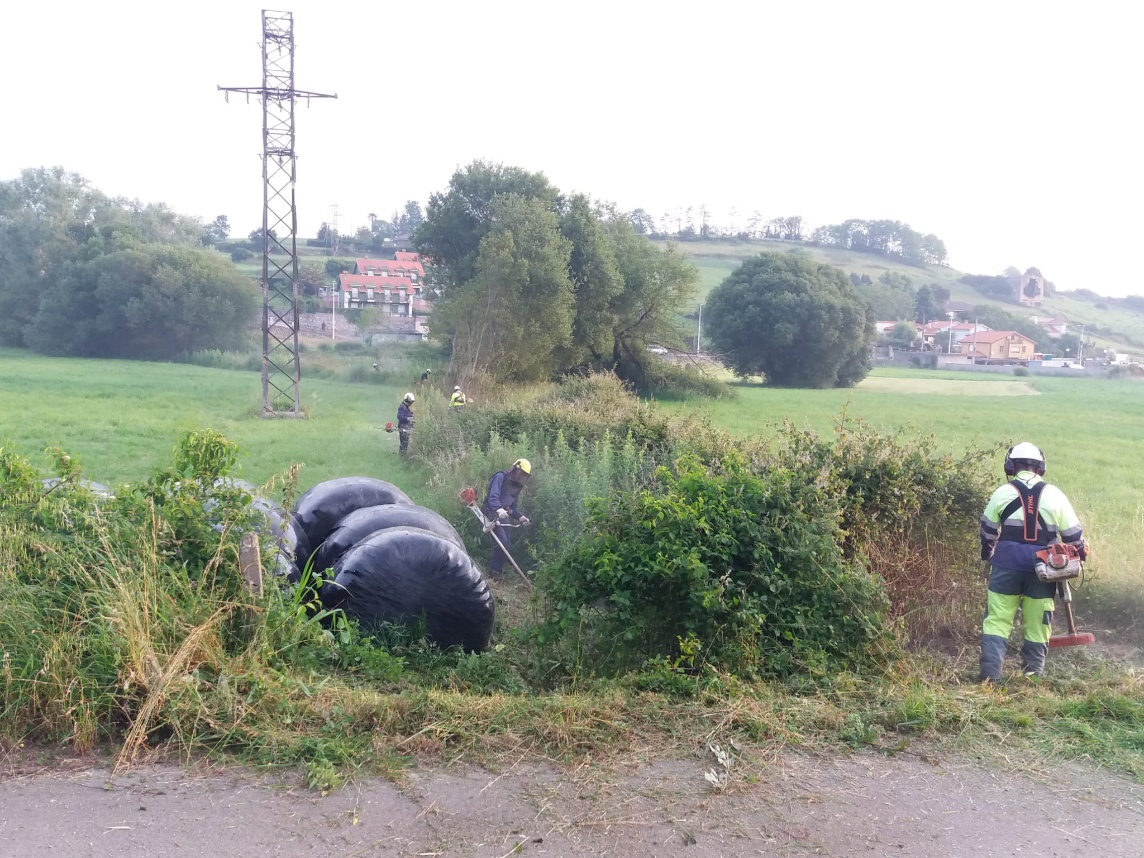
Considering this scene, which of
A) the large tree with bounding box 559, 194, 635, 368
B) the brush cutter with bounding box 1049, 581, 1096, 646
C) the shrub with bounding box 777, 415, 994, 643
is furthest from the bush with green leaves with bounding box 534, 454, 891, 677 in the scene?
the large tree with bounding box 559, 194, 635, 368

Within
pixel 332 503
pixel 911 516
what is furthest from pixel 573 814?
pixel 332 503

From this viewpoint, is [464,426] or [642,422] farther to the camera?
[464,426]

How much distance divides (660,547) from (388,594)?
2060mm

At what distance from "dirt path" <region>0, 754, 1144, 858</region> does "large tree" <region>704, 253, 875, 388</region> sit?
52.0 m

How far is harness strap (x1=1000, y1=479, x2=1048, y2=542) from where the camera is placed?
6188 millimetres

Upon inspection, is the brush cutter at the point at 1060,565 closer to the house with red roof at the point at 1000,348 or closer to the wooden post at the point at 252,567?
the wooden post at the point at 252,567

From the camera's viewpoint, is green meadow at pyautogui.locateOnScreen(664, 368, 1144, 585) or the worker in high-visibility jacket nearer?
the worker in high-visibility jacket

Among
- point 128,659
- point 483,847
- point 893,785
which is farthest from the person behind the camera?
point 128,659

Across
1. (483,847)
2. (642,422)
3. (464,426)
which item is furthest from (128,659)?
(464,426)

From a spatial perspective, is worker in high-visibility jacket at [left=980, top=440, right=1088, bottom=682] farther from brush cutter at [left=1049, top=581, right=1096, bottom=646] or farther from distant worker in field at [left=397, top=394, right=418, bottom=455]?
distant worker in field at [left=397, top=394, right=418, bottom=455]

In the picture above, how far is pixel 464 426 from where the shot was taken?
55.5 feet

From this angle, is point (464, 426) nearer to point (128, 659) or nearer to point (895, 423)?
point (128, 659)

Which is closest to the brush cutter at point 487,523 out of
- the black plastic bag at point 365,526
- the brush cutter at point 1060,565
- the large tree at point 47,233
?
the black plastic bag at point 365,526

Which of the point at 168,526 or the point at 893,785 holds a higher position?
the point at 168,526
